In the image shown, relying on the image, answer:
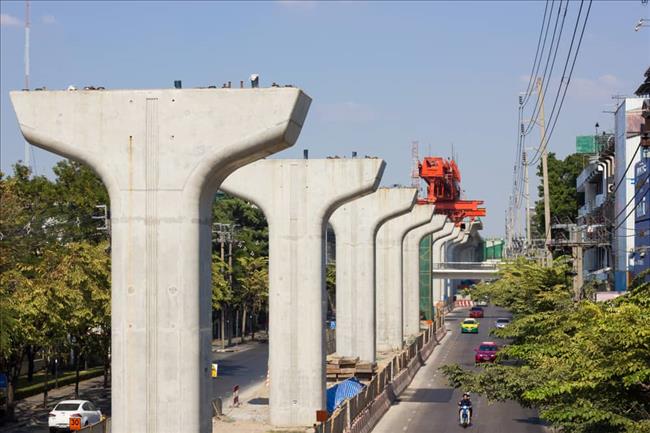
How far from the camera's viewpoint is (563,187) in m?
130

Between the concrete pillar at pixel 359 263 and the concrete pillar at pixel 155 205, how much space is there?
36880 millimetres

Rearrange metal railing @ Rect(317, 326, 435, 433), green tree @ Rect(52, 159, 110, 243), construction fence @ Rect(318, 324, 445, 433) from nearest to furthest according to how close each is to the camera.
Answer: metal railing @ Rect(317, 326, 435, 433) < construction fence @ Rect(318, 324, 445, 433) < green tree @ Rect(52, 159, 110, 243)

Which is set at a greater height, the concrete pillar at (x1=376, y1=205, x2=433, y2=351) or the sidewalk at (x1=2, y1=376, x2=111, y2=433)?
the concrete pillar at (x1=376, y1=205, x2=433, y2=351)

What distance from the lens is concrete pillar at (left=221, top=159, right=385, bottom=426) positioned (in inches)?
1607

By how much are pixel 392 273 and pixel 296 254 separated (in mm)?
34991

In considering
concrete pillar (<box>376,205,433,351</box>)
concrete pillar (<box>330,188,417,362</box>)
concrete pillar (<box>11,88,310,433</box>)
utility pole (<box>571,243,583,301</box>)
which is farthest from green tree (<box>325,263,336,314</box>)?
concrete pillar (<box>11,88,310,433</box>)

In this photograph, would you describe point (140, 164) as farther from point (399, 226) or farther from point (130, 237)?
point (399, 226)

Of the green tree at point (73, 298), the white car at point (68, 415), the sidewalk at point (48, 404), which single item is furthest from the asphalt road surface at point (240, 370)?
the white car at point (68, 415)

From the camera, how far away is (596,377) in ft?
71.2

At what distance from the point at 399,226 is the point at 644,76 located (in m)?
21.5

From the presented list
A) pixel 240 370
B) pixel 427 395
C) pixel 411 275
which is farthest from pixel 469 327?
pixel 427 395

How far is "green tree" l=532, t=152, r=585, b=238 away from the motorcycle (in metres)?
87.0

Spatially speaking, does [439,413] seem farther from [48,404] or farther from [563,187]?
[563,187]

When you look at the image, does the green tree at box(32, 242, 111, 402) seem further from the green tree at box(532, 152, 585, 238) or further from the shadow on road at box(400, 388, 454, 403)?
the green tree at box(532, 152, 585, 238)
